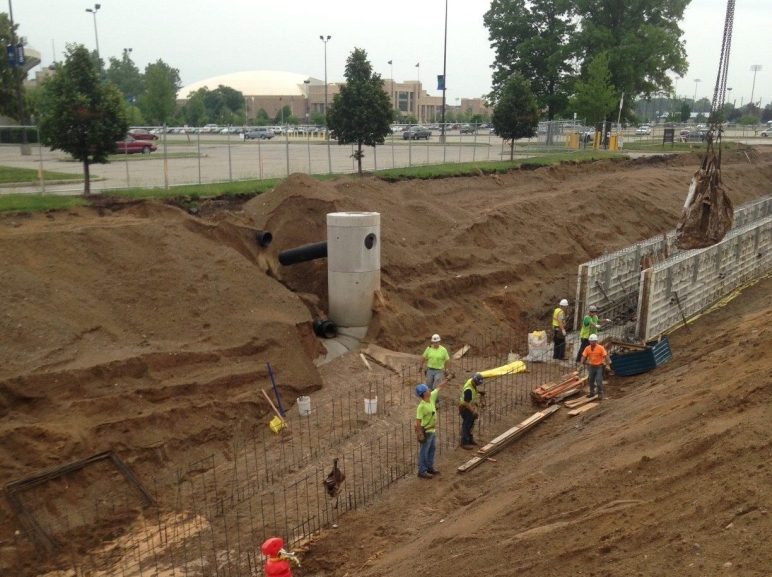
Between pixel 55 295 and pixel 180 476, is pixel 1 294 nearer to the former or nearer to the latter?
pixel 55 295

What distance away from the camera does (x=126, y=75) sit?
108m

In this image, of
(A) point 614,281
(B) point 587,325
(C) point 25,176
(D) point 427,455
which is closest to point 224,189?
(C) point 25,176

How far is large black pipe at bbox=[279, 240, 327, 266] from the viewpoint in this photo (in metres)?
18.0

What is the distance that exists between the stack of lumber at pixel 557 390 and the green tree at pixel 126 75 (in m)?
91.8

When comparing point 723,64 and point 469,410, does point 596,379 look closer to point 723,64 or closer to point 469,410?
point 469,410

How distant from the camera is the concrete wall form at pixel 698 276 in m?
17.5

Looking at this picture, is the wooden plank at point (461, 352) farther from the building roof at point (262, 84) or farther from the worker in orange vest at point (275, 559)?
the building roof at point (262, 84)

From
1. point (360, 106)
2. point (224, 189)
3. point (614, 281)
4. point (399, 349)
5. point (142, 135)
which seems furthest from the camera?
point (142, 135)

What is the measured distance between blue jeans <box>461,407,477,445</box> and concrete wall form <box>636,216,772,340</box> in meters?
6.70

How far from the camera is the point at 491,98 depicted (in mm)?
56906

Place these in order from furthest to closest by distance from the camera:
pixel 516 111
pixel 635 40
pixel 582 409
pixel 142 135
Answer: pixel 635 40 < pixel 142 135 < pixel 516 111 < pixel 582 409

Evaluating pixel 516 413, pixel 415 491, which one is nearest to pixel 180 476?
pixel 415 491

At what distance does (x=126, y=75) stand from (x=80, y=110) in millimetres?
97078

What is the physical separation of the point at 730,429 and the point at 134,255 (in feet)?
38.6
